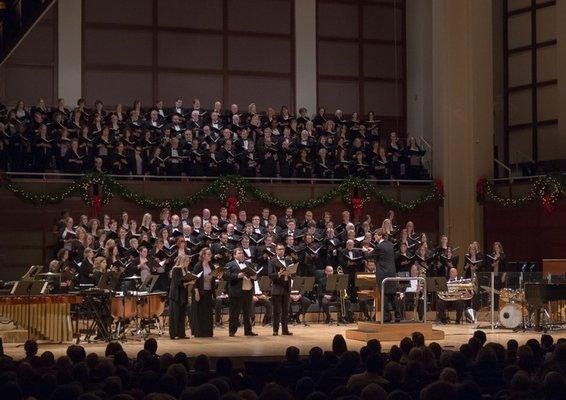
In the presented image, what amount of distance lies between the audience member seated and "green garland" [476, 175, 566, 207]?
135 cm

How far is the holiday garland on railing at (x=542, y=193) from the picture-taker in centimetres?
2081

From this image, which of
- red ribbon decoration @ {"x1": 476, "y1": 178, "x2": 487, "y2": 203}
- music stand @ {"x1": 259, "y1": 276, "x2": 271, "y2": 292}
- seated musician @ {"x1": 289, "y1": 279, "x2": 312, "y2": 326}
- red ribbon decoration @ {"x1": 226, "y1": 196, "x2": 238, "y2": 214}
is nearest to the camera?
music stand @ {"x1": 259, "y1": 276, "x2": 271, "y2": 292}

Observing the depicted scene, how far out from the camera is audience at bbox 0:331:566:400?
219 inches

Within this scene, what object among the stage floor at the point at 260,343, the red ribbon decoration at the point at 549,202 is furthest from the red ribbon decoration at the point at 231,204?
the red ribbon decoration at the point at 549,202

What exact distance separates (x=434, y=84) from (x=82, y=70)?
8.04m

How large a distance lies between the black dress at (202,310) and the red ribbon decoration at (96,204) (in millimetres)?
4499

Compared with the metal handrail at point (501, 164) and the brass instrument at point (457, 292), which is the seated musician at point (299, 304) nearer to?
the brass instrument at point (457, 292)

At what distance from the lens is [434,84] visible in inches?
909

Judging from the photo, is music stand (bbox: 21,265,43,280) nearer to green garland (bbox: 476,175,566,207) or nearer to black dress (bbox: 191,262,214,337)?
black dress (bbox: 191,262,214,337)

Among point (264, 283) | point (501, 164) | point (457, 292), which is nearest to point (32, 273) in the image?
point (264, 283)

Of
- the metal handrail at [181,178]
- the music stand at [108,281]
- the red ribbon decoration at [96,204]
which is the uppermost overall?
the metal handrail at [181,178]

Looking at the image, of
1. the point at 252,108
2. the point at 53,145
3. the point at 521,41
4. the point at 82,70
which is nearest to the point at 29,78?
the point at 82,70

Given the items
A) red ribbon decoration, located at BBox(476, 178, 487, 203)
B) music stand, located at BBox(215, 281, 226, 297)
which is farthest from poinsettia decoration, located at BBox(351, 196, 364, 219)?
music stand, located at BBox(215, 281, 226, 297)

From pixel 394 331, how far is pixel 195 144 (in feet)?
23.9
